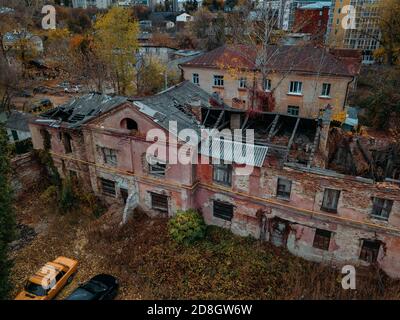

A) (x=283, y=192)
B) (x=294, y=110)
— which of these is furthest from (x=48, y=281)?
(x=294, y=110)

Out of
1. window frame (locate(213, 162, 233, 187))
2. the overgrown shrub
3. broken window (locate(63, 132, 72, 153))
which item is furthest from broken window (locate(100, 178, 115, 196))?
window frame (locate(213, 162, 233, 187))

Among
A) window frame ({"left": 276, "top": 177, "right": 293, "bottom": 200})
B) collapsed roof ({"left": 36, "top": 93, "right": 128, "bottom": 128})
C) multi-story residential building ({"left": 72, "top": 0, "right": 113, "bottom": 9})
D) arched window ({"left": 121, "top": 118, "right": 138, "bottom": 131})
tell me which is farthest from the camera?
multi-story residential building ({"left": 72, "top": 0, "right": 113, "bottom": 9})

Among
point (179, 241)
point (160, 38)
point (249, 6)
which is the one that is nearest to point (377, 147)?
point (179, 241)

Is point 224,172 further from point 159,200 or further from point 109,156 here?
point 109,156

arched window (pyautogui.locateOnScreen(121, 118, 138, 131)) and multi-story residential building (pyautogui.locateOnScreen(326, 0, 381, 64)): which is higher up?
multi-story residential building (pyautogui.locateOnScreen(326, 0, 381, 64))

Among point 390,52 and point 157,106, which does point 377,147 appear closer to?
point 157,106

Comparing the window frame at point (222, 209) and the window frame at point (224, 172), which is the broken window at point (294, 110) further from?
the window frame at point (222, 209)

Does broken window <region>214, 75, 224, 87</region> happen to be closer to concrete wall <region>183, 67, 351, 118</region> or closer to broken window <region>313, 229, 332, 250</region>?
concrete wall <region>183, 67, 351, 118</region>
